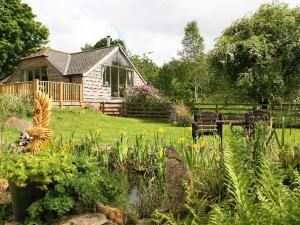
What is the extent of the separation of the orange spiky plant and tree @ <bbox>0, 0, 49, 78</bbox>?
105ft

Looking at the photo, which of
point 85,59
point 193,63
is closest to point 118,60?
point 85,59

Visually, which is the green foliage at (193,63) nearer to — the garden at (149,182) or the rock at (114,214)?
the garden at (149,182)

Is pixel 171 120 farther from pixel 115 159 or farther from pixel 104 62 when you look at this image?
pixel 115 159

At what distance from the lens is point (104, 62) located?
25.3 meters

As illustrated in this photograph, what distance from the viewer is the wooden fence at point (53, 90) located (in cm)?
1817

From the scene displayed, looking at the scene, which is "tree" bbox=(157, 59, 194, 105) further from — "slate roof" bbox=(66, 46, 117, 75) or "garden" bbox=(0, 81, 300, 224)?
"garden" bbox=(0, 81, 300, 224)

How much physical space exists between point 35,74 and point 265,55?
16.1 m

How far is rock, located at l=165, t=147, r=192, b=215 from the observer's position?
255 centimetres

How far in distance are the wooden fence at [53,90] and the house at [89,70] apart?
1.32 meters

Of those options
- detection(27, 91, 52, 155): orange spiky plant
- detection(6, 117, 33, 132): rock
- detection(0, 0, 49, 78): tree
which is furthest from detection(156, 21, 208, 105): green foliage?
detection(27, 91, 52, 155): orange spiky plant

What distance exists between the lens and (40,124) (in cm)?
400

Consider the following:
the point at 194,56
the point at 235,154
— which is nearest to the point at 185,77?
the point at 194,56

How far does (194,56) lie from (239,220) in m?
43.0

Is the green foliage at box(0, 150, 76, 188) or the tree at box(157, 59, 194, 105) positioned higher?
the tree at box(157, 59, 194, 105)
